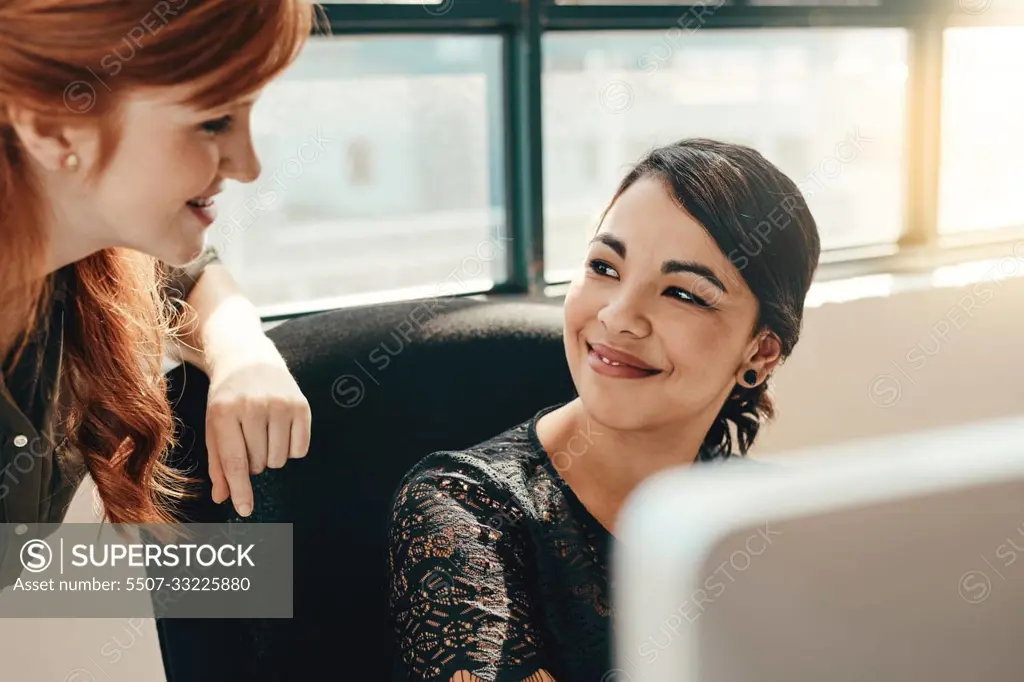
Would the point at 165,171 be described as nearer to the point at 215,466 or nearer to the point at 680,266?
the point at 215,466

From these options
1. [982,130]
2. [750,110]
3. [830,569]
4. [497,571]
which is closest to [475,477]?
[497,571]

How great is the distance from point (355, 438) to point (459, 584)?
0.77ft

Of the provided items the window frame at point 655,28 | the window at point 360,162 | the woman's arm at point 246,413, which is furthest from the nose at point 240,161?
the window at point 360,162

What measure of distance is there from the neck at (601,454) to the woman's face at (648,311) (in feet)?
0.12

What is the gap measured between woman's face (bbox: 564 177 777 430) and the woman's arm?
1.10ft

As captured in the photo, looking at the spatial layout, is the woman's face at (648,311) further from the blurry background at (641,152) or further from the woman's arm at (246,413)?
A: the blurry background at (641,152)

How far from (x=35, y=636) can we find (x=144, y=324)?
0.78 m

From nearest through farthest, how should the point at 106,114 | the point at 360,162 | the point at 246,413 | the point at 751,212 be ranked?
1. the point at 106,114
2. the point at 246,413
3. the point at 751,212
4. the point at 360,162

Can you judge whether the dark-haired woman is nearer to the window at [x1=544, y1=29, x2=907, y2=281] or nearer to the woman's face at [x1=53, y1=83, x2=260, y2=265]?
the woman's face at [x1=53, y1=83, x2=260, y2=265]

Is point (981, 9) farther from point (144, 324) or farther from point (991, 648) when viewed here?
point (991, 648)

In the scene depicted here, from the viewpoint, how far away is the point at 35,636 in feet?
5.09

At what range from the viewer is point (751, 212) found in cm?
113

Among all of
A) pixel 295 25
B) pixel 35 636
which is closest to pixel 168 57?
pixel 295 25

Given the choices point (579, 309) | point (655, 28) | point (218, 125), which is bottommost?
point (579, 309)
